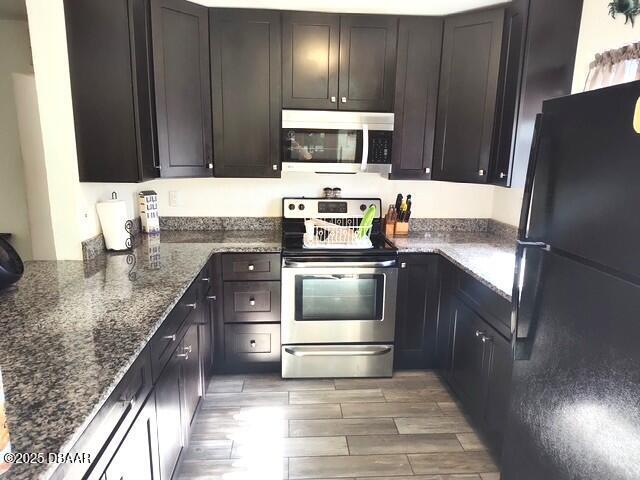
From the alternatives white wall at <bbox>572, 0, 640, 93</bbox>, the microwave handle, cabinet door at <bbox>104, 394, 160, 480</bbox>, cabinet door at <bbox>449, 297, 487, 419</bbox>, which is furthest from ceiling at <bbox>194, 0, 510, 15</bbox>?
cabinet door at <bbox>104, 394, 160, 480</bbox>

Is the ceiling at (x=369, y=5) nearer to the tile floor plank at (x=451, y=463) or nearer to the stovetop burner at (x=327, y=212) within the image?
the stovetop burner at (x=327, y=212)

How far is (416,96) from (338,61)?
57 cm

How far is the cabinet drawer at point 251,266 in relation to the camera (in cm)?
271

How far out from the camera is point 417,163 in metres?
2.90

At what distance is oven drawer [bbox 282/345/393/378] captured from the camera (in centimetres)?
282

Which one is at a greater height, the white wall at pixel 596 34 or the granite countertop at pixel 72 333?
the white wall at pixel 596 34

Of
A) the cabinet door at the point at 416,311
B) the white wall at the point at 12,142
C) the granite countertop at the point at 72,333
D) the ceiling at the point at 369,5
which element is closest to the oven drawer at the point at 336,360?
the cabinet door at the point at 416,311

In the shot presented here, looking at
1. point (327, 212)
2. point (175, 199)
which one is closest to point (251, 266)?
point (327, 212)

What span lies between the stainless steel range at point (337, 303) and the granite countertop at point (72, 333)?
67 cm

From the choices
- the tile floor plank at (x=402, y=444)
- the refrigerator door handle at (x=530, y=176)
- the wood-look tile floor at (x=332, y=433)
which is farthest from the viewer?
the tile floor plank at (x=402, y=444)

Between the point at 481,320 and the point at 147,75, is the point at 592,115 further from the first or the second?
the point at 147,75

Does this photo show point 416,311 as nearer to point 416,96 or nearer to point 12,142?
point 416,96

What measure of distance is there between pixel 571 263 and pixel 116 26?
7.49 ft

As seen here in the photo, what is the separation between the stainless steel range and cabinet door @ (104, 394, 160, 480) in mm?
1322
